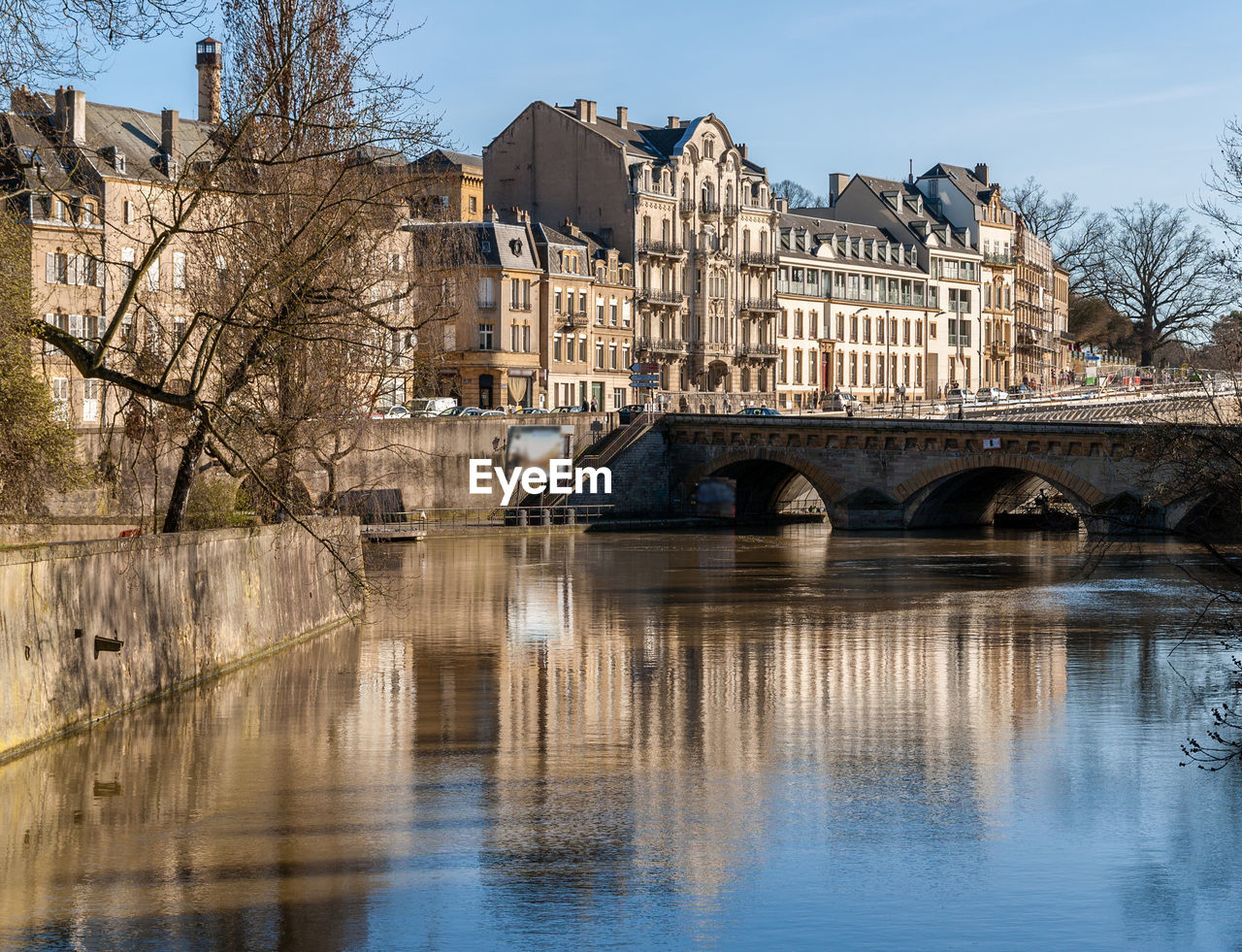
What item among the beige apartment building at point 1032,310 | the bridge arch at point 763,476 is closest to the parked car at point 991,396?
the bridge arch at point 763,476

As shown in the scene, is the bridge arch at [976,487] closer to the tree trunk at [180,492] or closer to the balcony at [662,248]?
the balcony at [662,248]

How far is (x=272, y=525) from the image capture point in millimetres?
33188

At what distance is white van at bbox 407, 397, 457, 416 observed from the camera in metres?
80.9

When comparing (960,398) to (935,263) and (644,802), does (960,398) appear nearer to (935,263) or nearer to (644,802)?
(935,263)

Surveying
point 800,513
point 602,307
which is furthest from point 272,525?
point 602,307

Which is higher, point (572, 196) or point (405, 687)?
point (572, 196)

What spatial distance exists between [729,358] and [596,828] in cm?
9976

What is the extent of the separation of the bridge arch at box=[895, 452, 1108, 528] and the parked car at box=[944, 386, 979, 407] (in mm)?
14425

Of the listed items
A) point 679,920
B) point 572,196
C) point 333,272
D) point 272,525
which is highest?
point 572,196

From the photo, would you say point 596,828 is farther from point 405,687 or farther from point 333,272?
point 333,272

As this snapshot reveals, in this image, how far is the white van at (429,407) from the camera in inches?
3184

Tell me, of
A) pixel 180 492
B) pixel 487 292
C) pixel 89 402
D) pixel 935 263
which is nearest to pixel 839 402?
pixel 487 292

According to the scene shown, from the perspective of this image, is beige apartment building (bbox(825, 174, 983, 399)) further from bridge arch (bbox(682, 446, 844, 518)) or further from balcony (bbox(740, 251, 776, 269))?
bridge arch (bbox(682, 446, 844, 518))

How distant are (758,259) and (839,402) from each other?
1437 cm
